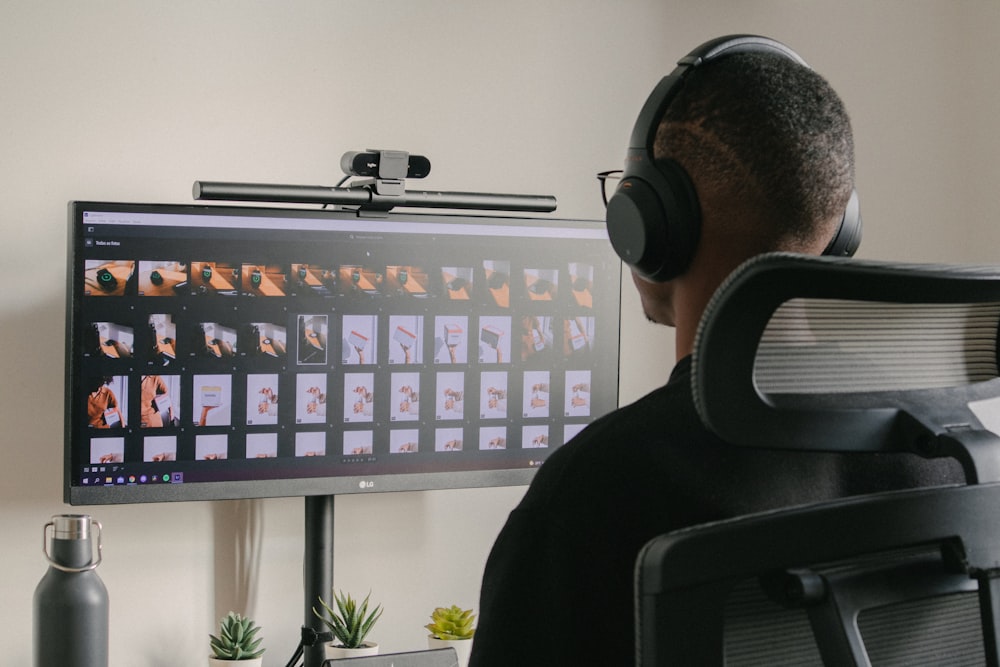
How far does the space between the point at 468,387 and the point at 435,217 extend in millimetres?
297

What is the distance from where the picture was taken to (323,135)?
6.57 feet

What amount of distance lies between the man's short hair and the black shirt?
0.24m

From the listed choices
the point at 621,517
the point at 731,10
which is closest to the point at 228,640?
the point at 621,517

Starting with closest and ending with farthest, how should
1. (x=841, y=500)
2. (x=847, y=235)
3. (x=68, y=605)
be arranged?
(x=841, y=500), (x=847, y=235), (x=68, y=605)

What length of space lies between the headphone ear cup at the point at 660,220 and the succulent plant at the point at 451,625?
1.08 metres

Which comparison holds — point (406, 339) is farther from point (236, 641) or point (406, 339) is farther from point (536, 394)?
point (236, 641)

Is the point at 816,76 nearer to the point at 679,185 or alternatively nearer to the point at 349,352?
the point at 679,185

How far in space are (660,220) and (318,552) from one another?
45.2 inches

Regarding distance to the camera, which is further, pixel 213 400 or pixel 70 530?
pixel 213 400

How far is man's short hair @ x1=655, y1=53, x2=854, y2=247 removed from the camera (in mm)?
887

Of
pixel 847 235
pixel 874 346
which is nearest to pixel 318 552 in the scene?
pixel 847 235

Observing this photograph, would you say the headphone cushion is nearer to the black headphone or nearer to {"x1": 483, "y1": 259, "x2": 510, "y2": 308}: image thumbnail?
the black headphone

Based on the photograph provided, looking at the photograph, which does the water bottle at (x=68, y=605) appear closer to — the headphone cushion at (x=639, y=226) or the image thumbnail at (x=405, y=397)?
the image thumbnail at (x=405, y=397)

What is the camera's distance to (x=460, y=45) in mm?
2102
